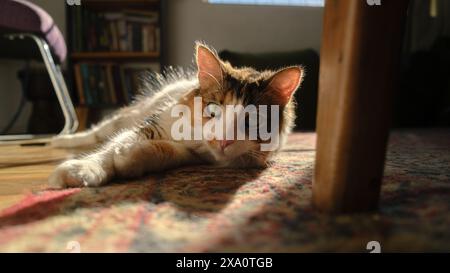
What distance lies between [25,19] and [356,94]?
5.07 ft

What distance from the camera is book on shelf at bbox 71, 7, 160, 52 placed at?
277cm

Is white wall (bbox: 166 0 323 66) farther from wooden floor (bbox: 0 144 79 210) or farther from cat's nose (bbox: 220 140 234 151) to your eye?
cat's nose (bbox: 220 140 234 151)

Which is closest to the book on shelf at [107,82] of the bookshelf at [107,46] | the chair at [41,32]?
the bookshelf at [107,46]

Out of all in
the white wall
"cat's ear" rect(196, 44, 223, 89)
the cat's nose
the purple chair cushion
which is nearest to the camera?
the cat's nose

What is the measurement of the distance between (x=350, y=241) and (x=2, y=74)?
308cm

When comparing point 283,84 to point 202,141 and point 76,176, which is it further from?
point 76,176

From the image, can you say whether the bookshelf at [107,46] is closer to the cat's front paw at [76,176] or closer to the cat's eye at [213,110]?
the cat's eye at [213,110]

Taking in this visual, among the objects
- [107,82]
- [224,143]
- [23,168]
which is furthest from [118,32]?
[224,143]

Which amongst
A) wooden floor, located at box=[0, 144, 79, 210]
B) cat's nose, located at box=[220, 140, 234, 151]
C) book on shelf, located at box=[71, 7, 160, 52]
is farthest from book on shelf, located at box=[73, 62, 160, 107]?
cat's nose, located at box=[220, 140, 234, 151]

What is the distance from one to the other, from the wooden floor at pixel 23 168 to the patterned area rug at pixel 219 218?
10 centimetres

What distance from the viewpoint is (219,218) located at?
0.60 meters

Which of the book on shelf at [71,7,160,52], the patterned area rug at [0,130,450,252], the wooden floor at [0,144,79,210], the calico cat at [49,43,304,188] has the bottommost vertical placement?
the wooden floor at [0,144,79,210]

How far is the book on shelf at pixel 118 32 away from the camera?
2.77 m

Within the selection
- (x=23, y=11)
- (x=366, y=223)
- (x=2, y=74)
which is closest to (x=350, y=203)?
(x=366, y=223)
